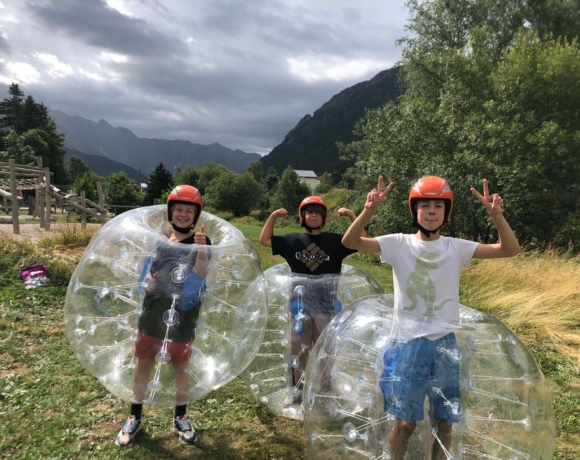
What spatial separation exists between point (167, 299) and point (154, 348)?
0.45m

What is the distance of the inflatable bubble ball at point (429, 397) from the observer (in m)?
2.79

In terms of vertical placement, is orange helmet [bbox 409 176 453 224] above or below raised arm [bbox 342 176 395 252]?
above

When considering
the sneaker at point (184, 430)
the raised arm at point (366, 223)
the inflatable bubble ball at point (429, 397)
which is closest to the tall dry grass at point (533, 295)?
the inflatable bubble ball at point (429, 397)

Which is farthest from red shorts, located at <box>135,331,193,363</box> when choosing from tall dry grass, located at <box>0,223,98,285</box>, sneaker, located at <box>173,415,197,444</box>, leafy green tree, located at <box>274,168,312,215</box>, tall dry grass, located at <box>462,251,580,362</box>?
leafy green tree, located at <box>274,168,312,215</box>

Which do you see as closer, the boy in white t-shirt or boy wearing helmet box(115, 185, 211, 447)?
the boy in white t-shirt

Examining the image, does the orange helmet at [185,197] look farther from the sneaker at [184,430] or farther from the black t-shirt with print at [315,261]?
the sneaker at [184,430]

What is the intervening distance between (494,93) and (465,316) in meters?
16.2

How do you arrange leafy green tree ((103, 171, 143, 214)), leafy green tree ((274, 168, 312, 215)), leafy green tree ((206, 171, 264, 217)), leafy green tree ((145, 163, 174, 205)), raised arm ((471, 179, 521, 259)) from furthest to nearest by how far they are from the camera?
leafy green tree ((145, 163, 174, 205)) → leafy green tree ((274, 168, 312, 215)) → leafy green tree ((206, 171, 264, 217)) → leafy green tree ((103, 171, 143, 214)) → raised arm ((471, 179, 521, 259))

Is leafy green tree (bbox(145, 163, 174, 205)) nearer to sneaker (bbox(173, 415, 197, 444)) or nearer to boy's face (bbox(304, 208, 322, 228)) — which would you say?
boy's face (bbox(304, 208, 322, 228))

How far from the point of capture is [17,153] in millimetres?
53938

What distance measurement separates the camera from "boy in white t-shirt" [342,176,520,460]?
2.78 m

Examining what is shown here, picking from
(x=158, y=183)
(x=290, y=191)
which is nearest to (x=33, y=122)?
(x=158, y=183)

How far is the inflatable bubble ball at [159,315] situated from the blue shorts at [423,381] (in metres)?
1.61

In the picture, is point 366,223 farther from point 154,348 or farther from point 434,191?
point 154,348
